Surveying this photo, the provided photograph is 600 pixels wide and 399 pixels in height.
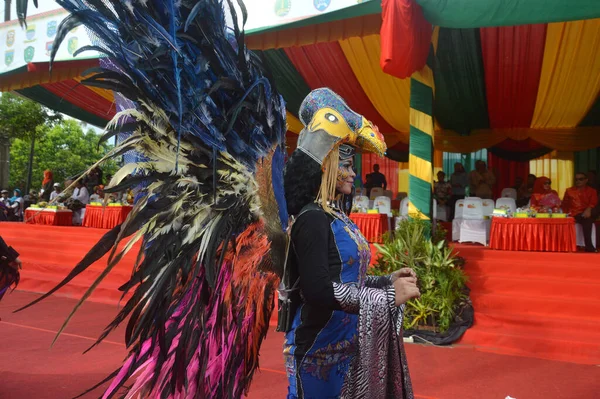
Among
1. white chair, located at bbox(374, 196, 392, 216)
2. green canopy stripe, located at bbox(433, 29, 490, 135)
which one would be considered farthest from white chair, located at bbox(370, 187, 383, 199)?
green canopy stripe, located at bbox(433, 29, 490, 135)

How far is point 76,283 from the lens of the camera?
7727 mm

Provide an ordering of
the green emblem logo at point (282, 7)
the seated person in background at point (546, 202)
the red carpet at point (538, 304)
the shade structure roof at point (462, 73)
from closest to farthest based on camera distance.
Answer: the red carpet at point (538, 304), the shade structure roof at point (462, 73), the green emblem logo at point (282, 7), the seated person in background at point (546, 202)

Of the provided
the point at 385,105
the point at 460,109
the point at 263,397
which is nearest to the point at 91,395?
the point at 263,397

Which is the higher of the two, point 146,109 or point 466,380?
point 146,109

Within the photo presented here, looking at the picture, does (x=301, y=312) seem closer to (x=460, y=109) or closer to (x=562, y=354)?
(x=562, y=354)

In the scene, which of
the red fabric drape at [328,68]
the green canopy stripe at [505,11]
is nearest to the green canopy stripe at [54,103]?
the red fabric drape at [328,68]

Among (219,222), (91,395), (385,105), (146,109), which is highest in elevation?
(385,105)

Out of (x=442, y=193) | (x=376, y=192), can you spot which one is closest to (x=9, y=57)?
(x=376, y=192)

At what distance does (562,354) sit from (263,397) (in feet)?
10.0

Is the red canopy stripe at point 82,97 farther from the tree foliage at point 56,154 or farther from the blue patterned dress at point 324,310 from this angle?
the tree foliage at point 56,154

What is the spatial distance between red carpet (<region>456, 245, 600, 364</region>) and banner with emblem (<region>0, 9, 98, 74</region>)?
6723 mm

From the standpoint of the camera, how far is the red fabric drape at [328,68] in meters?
8.59

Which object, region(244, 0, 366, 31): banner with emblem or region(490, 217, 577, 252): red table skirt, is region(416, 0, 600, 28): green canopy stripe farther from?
region(490, 217, 577, 252): red table skirt

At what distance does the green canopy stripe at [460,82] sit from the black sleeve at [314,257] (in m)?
7.00
